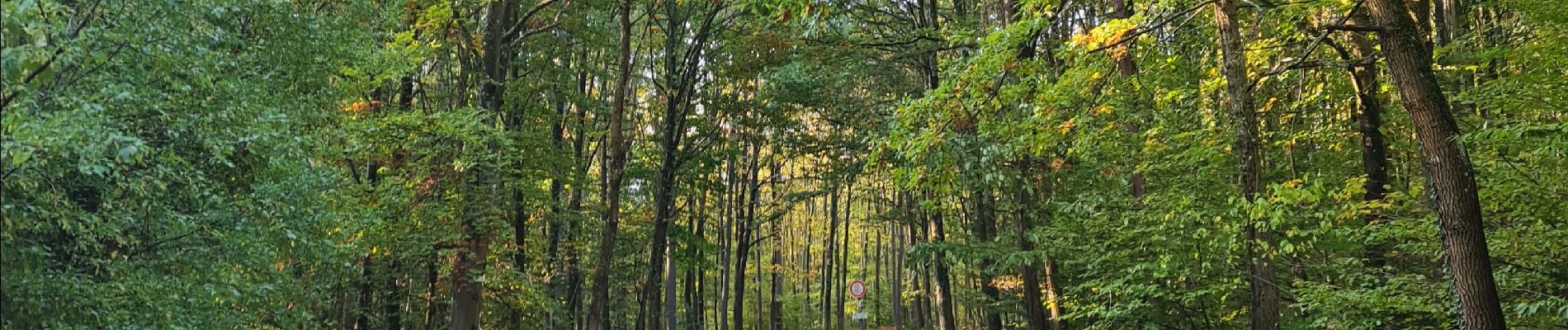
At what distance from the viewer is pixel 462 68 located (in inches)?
516

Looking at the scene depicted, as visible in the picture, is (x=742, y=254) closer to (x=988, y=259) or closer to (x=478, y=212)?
(x=988, y=259)

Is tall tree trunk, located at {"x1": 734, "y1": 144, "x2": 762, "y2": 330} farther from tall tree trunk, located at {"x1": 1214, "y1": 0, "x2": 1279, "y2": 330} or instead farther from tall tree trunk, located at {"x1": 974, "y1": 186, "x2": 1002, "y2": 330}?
tall tree trunk, located at {"x1": 1214, "y1": 0, "x2": 1279, "y2": 330}

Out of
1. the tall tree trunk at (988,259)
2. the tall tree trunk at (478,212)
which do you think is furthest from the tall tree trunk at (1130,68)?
the tall tree trunk at (478,212)

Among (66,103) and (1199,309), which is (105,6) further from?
(1199,309)

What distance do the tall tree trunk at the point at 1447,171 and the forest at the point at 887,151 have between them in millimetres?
16

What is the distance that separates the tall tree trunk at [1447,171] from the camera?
5242 millimetres

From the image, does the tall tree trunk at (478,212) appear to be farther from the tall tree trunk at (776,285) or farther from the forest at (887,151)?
the tall tree trunk at (776,285)

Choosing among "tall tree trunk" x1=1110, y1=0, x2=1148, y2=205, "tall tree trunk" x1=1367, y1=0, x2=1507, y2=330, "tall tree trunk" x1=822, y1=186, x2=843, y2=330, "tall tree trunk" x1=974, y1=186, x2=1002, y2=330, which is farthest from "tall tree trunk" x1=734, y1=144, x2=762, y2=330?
"tall tree trunk" x1=1367, y1=0, x2=1507, y2=330

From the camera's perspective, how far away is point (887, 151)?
10.7 meters

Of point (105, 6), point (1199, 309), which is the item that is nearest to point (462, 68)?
point (105, 6)

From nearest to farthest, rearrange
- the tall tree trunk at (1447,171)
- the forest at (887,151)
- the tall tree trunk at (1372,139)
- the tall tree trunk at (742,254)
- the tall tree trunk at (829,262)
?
1. the forest at (887,151)
2. the tall tree trunk at (1447,171)
3. the tall tree trunk at (1372,139)
4. the tall tree trunk at (742,254)
5. the tall tree trunk at (829,262)

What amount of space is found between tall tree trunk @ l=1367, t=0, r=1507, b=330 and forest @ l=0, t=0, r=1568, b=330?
0.05ft

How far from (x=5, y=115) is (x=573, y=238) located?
15215 millimetres

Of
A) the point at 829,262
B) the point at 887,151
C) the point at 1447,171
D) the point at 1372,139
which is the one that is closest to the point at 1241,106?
the point at 1447,171
